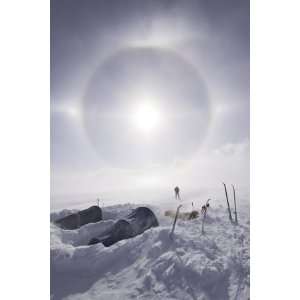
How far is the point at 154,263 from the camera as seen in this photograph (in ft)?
6.12

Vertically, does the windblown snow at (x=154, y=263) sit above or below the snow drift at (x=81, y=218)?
below

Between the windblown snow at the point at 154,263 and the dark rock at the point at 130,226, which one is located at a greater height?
the dark rock at the point at 130,226

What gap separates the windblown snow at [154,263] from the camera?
1.84m

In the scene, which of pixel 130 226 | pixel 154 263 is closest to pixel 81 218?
pixel 130 226

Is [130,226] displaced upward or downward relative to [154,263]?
upward

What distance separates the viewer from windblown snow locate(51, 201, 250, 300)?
1.84 m

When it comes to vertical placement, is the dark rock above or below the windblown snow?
above

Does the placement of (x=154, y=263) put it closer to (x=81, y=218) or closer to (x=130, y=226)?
(x=130, y=226)

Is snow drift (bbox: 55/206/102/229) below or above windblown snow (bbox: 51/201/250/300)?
above

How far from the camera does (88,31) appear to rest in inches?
74.2
